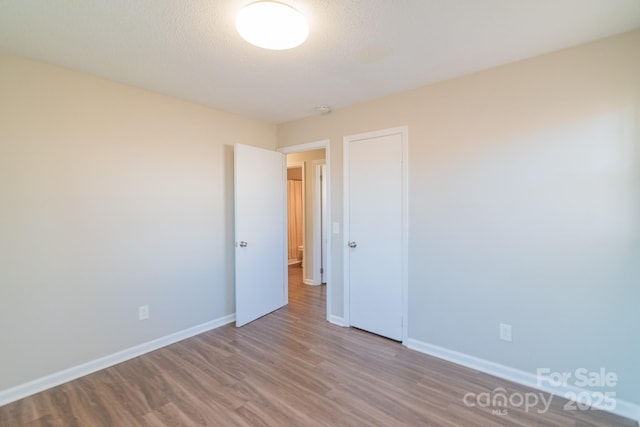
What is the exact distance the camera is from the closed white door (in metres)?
2.86

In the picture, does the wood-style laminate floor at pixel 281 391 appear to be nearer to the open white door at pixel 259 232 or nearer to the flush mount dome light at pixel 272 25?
the open white door at pixel 259 232

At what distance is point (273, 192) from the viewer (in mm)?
3688

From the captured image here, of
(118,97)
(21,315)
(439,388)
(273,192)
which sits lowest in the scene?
(439,388)

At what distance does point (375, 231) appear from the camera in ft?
9.91

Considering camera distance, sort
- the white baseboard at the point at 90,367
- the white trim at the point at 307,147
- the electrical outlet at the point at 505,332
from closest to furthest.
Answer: the white baseboard at the point at 90,367, the electrical outlet at the point at 505,332, the white trim at the point at 307,147

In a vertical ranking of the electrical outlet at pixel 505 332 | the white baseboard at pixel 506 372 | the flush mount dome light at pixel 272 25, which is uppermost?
the flush mount dome light at pixel 272 25

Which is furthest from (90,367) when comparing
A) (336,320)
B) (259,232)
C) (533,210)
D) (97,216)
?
(533,210)

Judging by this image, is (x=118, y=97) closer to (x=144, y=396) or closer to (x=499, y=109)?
(x=144, y=396)

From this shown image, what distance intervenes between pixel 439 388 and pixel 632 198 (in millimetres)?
1771

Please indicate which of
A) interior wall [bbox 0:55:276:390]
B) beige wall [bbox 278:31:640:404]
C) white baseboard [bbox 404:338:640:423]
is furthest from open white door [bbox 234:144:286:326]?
white baseboard [bbox 404:338:640:423]

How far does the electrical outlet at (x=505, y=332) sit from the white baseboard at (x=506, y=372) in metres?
0.22

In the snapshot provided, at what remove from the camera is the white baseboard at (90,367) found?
2066 mm

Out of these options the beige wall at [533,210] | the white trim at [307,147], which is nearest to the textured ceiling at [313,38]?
the beige wall at [533,210]

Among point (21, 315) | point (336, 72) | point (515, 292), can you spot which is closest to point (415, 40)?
point (336, 72)
